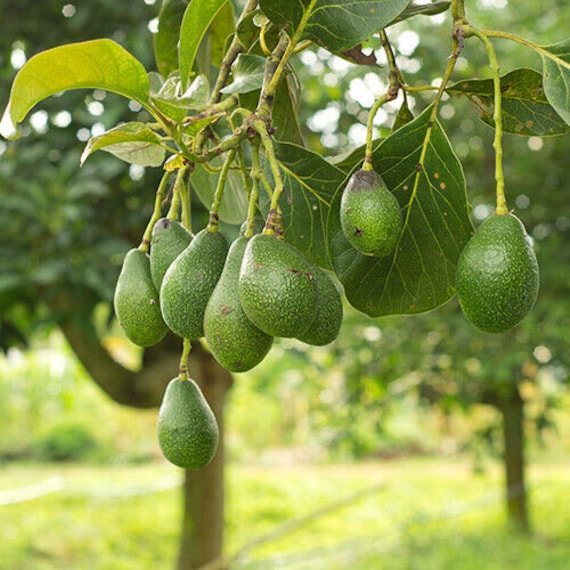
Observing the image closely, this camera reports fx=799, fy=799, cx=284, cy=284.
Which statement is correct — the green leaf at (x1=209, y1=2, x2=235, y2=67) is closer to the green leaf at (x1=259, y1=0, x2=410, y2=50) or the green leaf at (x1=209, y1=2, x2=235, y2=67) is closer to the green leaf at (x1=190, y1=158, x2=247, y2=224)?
the green leaf at (x1=190, y1=158, x2=247, y2=224)

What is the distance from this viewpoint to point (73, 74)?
0.54 m

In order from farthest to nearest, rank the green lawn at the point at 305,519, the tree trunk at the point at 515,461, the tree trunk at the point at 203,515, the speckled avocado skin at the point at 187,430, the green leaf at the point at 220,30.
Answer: the green lawn at the point at 305,519
the tree trunk at the point at 515,461
the tree trunk at the point at 203,515
the green leaf at the point at 220,30
the speckled avocado skin at the point at 187,430

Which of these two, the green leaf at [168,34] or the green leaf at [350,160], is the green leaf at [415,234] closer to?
the green leaf at [350,160]

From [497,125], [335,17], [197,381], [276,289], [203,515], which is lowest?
[203,515]

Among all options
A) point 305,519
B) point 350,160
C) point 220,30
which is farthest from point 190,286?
point 305,519

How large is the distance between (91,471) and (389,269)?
776 cm

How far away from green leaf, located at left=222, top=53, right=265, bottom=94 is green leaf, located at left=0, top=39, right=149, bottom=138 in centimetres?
8

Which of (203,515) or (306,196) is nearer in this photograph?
(306,196)

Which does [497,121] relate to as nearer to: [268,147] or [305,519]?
[268,147]

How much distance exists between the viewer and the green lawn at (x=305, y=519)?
15.5ft

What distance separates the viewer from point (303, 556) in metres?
4.81

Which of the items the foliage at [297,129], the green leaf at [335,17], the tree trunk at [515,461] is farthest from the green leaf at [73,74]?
the tree trunk at [515,461]

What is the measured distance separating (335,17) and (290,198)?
163 millimetres

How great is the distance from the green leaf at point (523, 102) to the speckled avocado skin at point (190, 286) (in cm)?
25
